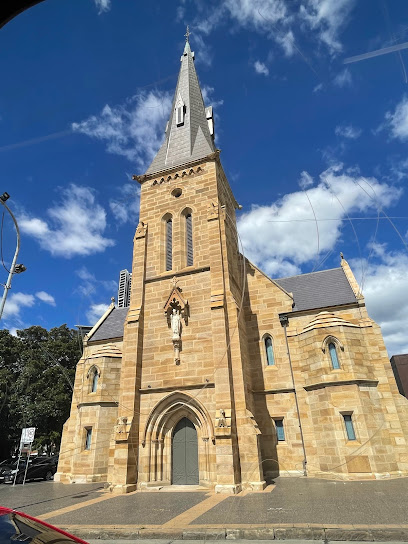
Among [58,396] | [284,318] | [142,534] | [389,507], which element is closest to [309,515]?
[389,507]

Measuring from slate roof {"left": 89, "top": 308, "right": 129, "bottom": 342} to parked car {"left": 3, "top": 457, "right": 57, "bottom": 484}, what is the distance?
8758 mm

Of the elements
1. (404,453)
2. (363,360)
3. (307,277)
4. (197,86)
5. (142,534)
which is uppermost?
(197,86)

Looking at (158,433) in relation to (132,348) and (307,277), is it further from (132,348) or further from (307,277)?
(307,277)

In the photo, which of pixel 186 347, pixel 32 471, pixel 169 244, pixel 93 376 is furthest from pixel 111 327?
pixel 186 347

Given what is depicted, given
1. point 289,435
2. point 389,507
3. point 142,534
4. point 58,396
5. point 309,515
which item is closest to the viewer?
point 142,534

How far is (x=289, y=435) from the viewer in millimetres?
16547

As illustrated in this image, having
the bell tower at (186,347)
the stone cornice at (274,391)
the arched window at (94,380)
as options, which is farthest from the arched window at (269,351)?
the arched window at (94,380)

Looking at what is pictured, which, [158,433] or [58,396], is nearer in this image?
[158,433]

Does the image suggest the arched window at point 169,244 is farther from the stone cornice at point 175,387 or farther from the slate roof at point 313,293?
the slate roof at point 313,293

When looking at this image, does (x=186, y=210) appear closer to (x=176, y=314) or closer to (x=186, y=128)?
(x=176, y=314)

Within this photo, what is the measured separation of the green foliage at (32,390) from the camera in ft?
94.3

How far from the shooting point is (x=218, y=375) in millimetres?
14016

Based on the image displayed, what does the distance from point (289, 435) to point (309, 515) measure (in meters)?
9.00

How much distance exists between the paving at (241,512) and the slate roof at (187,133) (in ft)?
58.4
